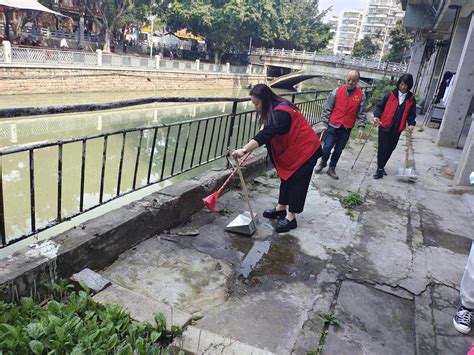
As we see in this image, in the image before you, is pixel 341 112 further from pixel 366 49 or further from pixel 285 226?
pixel 366 49

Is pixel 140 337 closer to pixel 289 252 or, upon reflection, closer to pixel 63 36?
pixel 289 252

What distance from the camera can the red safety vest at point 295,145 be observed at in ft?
10.5

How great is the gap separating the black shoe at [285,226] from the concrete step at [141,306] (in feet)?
4.93

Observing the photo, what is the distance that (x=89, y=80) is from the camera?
1962 cm

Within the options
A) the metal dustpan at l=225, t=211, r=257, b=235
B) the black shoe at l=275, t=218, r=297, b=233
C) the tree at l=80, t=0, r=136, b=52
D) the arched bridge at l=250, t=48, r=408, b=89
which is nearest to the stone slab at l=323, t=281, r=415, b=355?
the black shoe at l=275, t=218, r=297, b=233

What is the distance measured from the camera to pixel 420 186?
5273 mm

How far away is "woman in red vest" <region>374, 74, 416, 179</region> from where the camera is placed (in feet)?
16.5

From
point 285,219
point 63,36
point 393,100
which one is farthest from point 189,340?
point 63,36

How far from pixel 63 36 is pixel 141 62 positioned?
8.33m

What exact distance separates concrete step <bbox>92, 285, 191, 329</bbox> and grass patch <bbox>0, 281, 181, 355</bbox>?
6 cm

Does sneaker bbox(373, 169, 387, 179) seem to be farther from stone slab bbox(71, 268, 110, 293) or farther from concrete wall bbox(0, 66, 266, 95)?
concrete wall bbox(0, 66, 266, 95)

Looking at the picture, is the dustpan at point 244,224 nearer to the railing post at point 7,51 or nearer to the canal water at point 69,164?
the canal water at point 69,164

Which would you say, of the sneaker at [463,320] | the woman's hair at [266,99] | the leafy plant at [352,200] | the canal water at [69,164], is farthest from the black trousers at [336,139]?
the sneaker at [463,320]

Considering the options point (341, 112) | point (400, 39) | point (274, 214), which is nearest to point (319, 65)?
point (400, 39)
